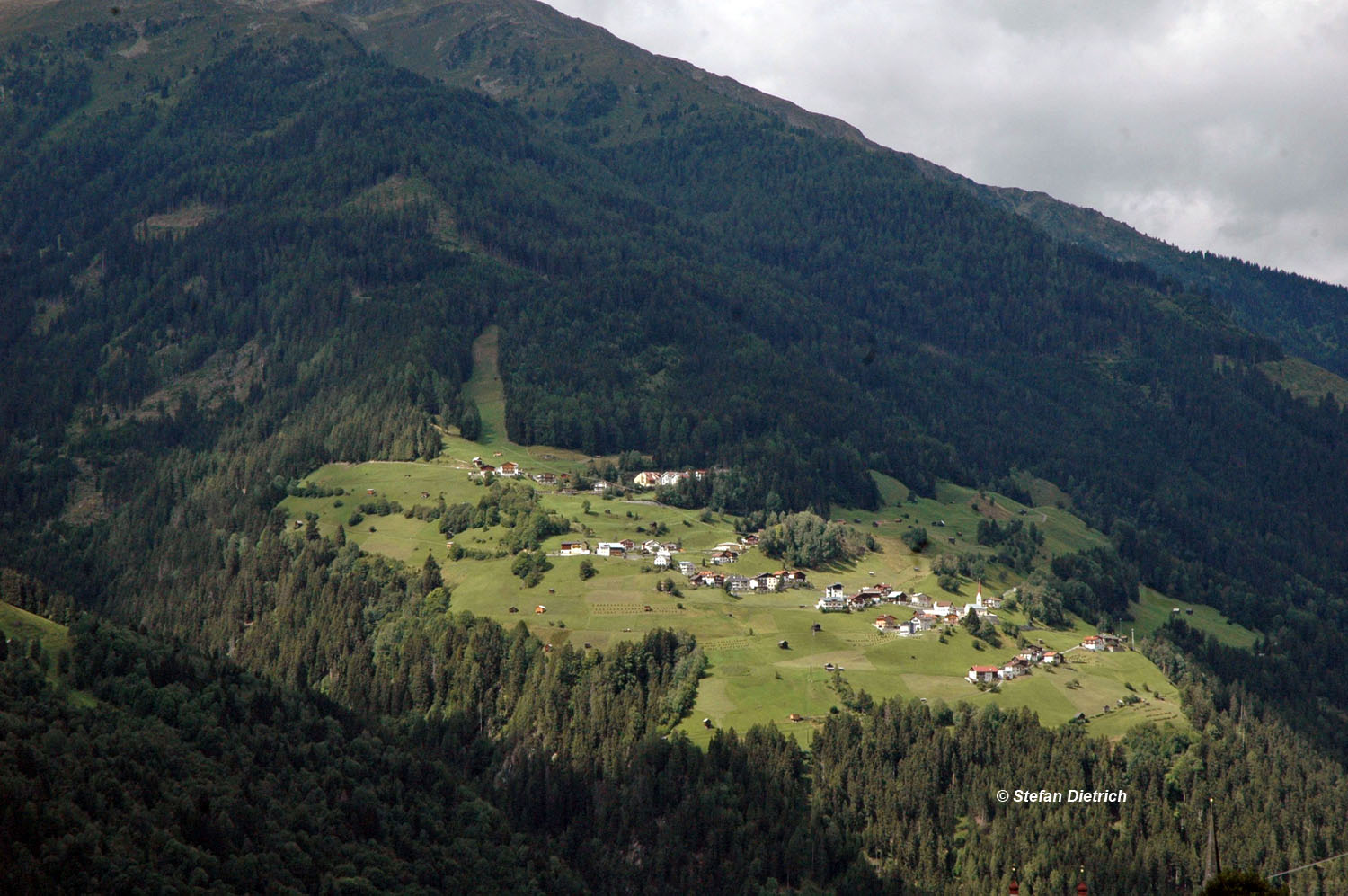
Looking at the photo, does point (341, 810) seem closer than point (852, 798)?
Yes

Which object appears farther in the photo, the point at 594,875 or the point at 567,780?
the point at 567,780

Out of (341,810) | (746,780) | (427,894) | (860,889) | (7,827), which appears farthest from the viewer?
(746,780)

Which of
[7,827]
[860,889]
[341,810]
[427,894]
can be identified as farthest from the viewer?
[860,889]

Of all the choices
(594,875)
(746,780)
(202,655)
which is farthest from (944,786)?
(202,655)

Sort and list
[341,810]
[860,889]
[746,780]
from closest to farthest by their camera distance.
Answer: [341,810]
[860,889]
[746,780]

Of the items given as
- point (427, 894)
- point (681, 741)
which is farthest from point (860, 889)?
point (427, 894)

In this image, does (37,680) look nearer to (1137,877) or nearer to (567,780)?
(567,780)

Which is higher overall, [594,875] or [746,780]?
[746,780]

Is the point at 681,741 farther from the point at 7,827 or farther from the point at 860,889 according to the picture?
the point at 7,827

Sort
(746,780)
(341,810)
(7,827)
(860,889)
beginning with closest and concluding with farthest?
(7,827)
(341,810)
(860,889)
(746,780)
